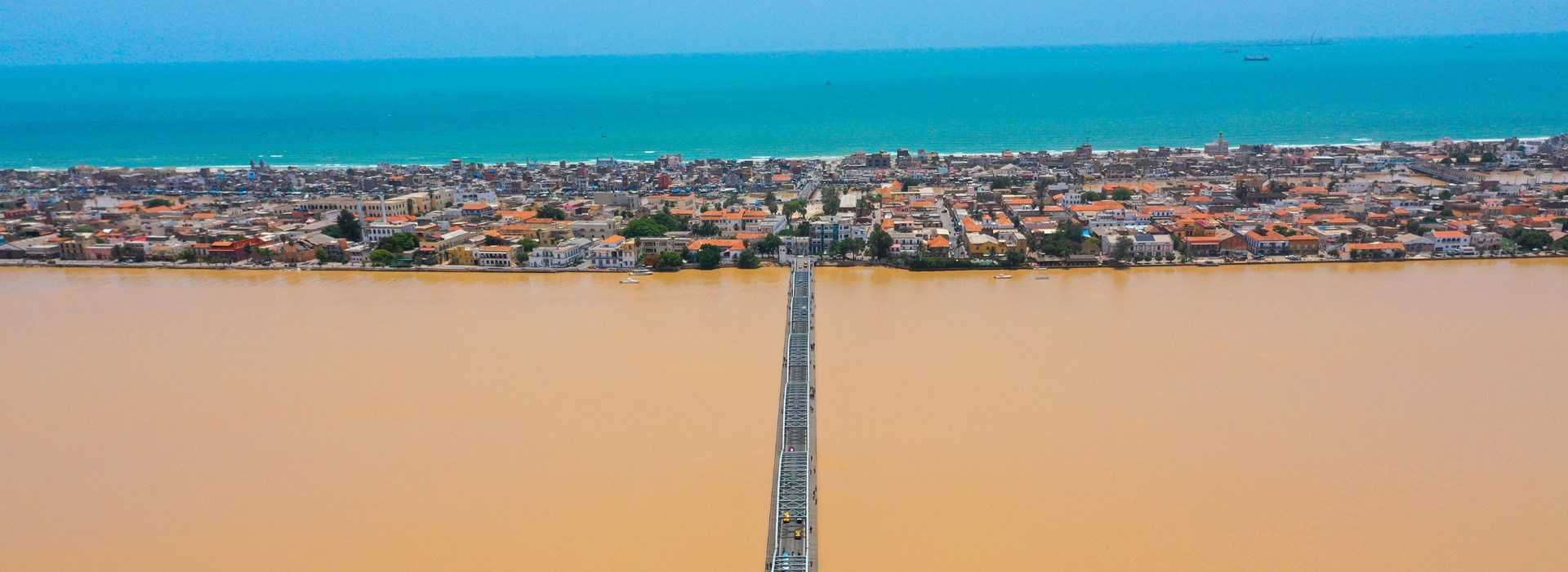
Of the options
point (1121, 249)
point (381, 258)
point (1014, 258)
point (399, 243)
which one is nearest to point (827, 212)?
point (1014, 258)

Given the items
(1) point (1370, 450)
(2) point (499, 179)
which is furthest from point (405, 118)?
(1) point (1370, 450)

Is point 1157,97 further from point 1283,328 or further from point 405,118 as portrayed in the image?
point 1283,328

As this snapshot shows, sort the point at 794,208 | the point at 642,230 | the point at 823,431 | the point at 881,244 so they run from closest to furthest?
the point at 823,431 → the point at 881,244 → the point at 642,230 → the point at 794,208

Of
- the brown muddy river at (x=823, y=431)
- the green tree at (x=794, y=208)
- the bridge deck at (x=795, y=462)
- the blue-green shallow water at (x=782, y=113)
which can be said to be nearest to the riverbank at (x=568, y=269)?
the brown muddy river at (x=823, y=431)

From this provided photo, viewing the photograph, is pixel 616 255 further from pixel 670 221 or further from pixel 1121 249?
pixel 1121 249

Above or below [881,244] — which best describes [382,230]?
above

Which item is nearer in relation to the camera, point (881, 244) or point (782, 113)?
point (881, 244)

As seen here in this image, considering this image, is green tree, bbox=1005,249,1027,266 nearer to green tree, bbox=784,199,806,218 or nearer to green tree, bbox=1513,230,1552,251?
green tree, bbox=784,199,806,218
